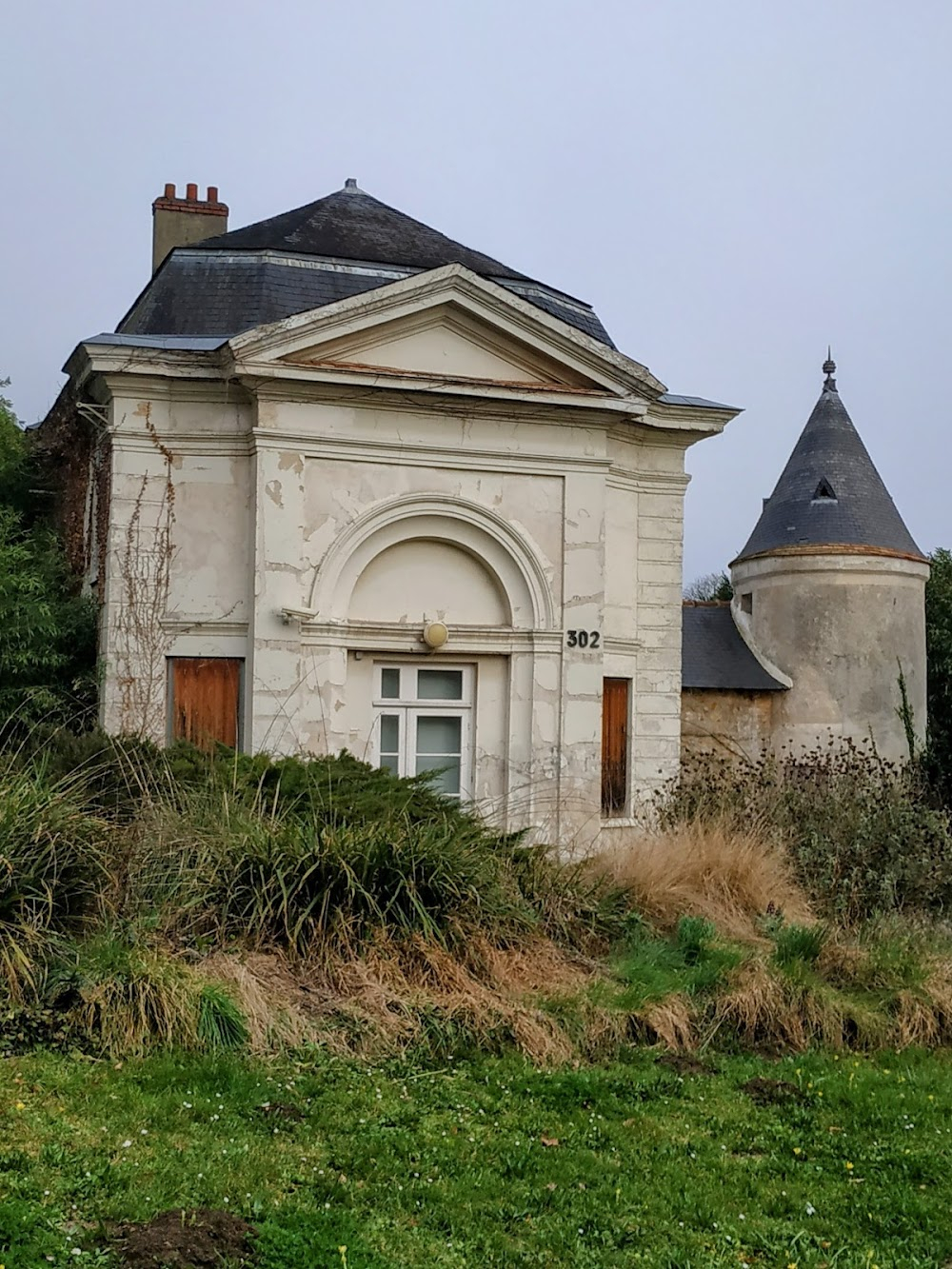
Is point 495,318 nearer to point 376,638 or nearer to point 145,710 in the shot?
point 376,638

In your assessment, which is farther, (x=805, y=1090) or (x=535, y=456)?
(x=535, y=456)

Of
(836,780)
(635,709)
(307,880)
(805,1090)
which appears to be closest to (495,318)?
(635,709)

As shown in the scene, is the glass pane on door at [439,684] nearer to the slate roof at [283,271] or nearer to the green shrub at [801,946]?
the slate roof at [283,271]

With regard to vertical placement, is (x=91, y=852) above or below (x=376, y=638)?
below

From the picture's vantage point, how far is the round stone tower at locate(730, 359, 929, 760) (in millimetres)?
20344

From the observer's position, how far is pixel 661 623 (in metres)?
14.6

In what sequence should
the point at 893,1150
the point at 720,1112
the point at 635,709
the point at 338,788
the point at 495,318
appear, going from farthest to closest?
1. the point at 635,709
2. the point at 495,318
3. the point at 338,788
4. the point at 720,1112
5. the point at 893,1150

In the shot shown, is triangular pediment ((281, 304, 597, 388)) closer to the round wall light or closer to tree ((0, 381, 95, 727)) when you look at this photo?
the round wall light

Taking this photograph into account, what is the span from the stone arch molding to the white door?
36.0 inches

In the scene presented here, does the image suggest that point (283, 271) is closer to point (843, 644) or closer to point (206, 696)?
point (206, 696)

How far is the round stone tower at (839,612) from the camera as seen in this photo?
66.7 ft

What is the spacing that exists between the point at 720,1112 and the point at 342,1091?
1.87m

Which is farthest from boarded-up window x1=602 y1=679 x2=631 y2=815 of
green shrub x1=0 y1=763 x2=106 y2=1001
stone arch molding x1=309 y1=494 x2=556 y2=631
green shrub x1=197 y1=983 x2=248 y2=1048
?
green shrub x1=197 y1=983 x2=248 y2=1048

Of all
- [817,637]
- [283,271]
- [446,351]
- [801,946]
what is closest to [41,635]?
[283,271]
